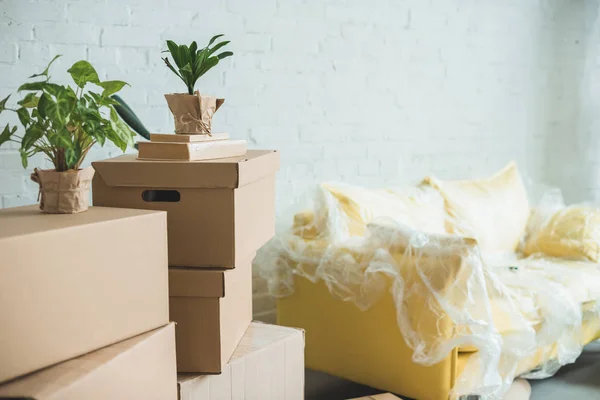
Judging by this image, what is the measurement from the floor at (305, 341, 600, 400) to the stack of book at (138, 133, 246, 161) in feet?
4.11

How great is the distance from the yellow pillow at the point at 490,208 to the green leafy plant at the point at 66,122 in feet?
6.02

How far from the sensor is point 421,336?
2256 mm

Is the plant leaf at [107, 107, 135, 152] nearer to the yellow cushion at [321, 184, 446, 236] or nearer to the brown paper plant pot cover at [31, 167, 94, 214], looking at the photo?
the brown paper plant pot cover at [31, 167, 94, 214]

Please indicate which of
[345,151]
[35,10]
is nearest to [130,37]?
[35,10]

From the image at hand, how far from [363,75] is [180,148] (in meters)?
1.68

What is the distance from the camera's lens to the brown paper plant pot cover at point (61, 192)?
1.50 meters

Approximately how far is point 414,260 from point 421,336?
238mm

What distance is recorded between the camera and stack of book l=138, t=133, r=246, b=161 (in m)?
1.74

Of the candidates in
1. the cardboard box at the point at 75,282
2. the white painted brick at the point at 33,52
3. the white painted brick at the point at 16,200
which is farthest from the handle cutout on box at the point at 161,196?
the white painted brick at the point at 33,52

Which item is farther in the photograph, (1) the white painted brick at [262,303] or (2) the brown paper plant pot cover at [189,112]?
(1) the white painted brick at [262,303]

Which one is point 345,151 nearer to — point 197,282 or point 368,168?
point 368,168

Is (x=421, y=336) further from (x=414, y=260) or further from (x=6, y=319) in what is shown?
(x=6, y=319)

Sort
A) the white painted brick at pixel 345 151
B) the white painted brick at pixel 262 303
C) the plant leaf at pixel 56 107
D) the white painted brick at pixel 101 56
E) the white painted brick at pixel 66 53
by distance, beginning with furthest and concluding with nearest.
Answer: the white painted brick at pixel 345 151, the white painted brick at pixel 262 303, the white painted brick at pixel 101 56, the white painted brick at pixel 66 53, the plant leaf at pixel 56 107

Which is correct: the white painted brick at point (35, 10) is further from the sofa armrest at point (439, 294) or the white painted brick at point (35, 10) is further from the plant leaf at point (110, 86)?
the sofa armrest at point (439, 294)
